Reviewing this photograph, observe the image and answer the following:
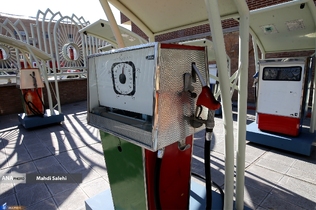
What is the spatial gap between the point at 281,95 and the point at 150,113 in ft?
9.54

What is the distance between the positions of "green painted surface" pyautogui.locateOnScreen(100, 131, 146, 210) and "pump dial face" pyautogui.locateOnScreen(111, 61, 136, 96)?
1.10ft

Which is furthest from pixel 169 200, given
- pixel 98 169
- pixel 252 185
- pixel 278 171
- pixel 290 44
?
pixel 290 44

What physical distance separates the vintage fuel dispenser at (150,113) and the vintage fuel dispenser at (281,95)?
2.48 m

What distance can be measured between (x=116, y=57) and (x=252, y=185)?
2.15 m

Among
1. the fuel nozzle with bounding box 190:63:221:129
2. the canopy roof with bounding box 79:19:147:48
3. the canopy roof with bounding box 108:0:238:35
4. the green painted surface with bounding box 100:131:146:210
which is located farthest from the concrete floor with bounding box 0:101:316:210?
the canopy roof with bounding box 79:19:147:48

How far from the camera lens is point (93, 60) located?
1.52 meters

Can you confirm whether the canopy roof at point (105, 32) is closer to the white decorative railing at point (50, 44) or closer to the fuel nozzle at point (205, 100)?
the fuel nozzle at point (205, 100)

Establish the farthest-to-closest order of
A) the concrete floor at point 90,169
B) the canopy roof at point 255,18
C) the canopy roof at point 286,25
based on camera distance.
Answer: the canopy roof at point 286,25, the concrete floor at point 90,169, the canopy roof at point 255,18

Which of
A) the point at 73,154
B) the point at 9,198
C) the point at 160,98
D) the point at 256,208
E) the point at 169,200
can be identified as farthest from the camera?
the point at 73,154

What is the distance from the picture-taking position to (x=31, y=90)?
4812 mm

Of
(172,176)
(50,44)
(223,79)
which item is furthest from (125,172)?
(50,44)

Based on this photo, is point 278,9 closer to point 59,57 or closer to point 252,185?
point 252,185

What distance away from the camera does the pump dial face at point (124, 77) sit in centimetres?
122

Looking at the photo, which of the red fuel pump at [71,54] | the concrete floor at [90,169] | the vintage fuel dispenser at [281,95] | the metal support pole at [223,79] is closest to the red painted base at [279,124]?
the vintage fuel dispenser at [281,95]
